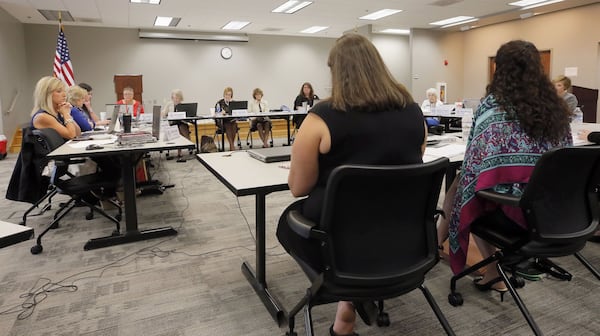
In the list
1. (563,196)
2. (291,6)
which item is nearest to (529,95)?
(563,196)

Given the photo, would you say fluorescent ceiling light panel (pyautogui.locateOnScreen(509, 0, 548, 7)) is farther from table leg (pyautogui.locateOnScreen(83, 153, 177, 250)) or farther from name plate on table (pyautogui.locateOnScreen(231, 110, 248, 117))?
table leg (pyautogui.locateOnScreen(83, 153, 177, 250))

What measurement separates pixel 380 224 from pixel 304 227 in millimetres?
222

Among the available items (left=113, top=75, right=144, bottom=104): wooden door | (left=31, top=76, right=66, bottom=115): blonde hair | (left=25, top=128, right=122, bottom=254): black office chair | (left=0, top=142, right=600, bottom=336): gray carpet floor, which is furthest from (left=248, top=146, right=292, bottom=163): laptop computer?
(left=113, top=75, right=144, bottom=104): wooden door

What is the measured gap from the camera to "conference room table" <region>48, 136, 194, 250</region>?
2668mm

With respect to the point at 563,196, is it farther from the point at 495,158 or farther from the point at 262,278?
the point at 262,278

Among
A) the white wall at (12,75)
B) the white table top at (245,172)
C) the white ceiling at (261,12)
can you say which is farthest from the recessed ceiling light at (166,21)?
the white table top at (245,172)

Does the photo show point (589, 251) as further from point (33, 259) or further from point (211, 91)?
point (211, 91)

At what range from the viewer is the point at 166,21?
8.77 m

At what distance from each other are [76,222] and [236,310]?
2.07 metres

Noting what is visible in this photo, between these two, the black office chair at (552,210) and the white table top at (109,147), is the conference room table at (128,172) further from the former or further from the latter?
the black office chair at (552,210)

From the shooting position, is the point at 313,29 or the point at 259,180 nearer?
the point at 259,180

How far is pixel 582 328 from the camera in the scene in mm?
1671

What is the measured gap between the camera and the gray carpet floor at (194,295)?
68.3 inches

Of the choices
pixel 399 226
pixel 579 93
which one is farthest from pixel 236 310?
pixel 579 93
